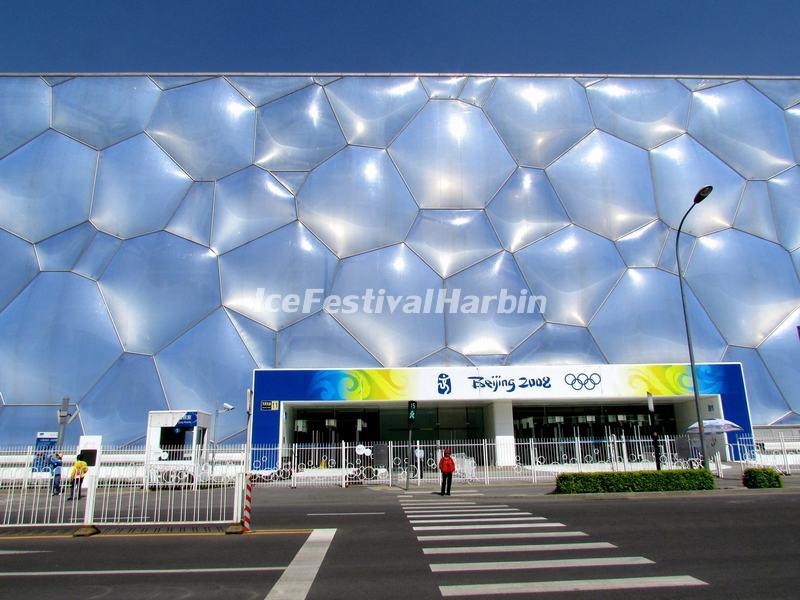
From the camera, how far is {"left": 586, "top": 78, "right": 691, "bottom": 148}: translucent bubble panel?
30.1m

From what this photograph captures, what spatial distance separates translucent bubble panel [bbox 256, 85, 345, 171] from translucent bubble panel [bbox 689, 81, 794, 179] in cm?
1825

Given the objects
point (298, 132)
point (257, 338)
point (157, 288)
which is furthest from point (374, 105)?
point (157, 288)

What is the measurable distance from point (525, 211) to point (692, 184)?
845cm

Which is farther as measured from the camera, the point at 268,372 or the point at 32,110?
the point at 32,110

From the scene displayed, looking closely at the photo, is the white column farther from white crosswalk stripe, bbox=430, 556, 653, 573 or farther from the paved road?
white crosswalk stripe, bbox=430, 556, 653, 573

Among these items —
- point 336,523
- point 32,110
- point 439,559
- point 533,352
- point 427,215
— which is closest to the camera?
point 439,559

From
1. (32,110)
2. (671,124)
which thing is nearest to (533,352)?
(671,124)

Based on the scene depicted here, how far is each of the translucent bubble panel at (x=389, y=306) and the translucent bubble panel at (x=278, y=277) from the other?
1.01 meters

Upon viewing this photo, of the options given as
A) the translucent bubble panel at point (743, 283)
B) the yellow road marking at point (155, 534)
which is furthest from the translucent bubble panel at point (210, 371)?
the translucent bubble panel at point (743, 283)

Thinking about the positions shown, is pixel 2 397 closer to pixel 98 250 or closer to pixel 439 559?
pixel 98 250

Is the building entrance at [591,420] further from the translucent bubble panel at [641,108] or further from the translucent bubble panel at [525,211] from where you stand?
the translucent bubble panel at [641,108]

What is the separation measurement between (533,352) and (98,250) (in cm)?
1974

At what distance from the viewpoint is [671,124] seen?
30.4 m

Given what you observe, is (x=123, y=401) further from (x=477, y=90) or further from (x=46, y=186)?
(x=477, y=90)
